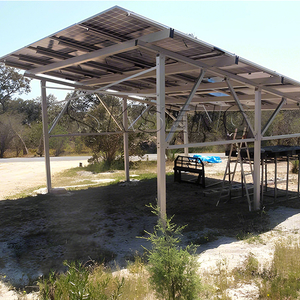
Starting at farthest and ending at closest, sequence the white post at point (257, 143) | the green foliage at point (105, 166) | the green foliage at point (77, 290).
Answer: the green foliage at point (105, 166), the white post at point (257, 143), the green foliage at point (77, 290)

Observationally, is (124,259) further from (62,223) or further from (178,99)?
(178,99)

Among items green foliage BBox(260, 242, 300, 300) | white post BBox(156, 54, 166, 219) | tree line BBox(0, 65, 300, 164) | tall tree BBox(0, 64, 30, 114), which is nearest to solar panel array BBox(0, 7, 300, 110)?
white post BBox(156, 54, 166, 219)

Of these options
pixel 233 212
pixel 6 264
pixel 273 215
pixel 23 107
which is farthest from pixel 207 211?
pixel 23 107

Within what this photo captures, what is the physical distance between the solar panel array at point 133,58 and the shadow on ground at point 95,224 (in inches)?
137

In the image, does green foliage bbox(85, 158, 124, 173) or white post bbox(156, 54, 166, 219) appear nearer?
white post bbox(156, 54, 166, 219)

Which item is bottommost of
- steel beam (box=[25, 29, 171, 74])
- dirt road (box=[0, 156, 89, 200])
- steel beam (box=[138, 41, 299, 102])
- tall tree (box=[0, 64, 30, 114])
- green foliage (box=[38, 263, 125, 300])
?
dirt road (box=[0, 156, 89, 200])

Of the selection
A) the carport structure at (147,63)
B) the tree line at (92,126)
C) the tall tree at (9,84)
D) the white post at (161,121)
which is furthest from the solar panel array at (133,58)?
the tall tree at (9,84)

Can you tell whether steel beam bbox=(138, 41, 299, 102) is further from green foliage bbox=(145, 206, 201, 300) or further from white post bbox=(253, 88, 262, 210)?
green foliage bbox=(145, 206, 201, 300)

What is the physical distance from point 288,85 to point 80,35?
19.2 ft

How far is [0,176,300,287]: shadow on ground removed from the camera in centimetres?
531

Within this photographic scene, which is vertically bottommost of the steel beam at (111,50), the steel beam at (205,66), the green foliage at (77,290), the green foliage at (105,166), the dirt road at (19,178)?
the dirt road at (19,178)

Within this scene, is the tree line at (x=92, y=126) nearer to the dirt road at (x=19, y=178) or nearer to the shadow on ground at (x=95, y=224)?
the dirt road at (x=19, y=178)

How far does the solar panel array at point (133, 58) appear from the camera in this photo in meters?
5.55

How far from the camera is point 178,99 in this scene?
528 inches
